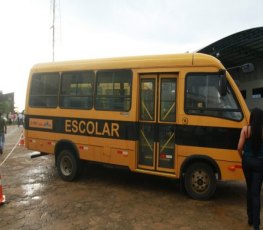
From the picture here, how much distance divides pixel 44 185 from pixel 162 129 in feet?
11.2

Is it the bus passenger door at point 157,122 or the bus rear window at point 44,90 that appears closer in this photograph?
the bus passenger door at point 157,122

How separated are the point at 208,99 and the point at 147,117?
1475mm

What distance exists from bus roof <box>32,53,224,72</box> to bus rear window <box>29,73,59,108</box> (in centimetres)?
26

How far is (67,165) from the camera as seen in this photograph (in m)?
9.44

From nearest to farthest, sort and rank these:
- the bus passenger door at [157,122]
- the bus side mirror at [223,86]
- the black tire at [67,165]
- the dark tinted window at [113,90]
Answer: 1. the bus side mirror at [223,86]
2. the bus passenger door at [157,122]
3. the dark tinted window at [113,90]
4. the black tire at [67,165]

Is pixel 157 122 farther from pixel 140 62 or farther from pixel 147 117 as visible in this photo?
pixel 140 62

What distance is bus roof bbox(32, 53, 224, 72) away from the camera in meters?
7.42

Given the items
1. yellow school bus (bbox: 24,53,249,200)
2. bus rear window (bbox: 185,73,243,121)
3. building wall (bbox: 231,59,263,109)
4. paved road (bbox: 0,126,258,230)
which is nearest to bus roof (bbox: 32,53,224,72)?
yellow school bus (bbox: 24,53,249,200)

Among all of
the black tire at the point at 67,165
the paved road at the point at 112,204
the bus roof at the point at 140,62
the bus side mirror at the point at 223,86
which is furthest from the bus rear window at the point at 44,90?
the bus side mirror at the point at 223,86

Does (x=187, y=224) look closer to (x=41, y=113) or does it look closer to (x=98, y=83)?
(x=98, y=83)

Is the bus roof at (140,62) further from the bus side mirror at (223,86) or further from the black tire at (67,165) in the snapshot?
the black tire at (67,165)

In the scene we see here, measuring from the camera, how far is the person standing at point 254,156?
546 cm

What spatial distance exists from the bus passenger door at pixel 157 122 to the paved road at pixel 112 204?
0.81 metres

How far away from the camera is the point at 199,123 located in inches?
288
